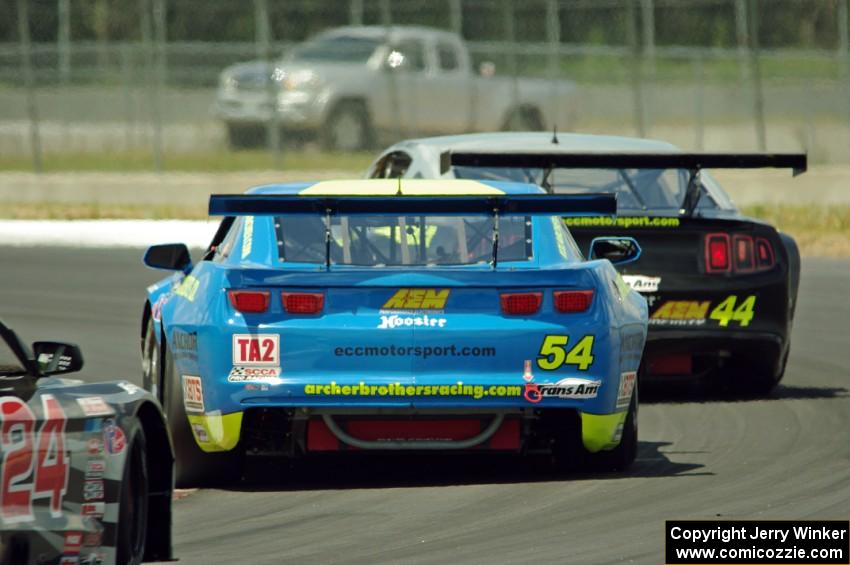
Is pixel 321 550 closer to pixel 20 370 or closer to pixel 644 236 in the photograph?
pixel 20 370

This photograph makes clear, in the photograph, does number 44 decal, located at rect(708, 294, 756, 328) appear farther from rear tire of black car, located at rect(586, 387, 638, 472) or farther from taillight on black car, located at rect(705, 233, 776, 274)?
rear tire of black car, located at rect(586, 387, 638, 472)

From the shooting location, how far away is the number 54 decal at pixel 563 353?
27.9 ft

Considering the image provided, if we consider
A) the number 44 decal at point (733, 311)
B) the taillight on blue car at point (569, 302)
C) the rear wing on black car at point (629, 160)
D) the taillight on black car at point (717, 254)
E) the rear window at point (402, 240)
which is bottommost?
the number 44 decal at point (733, 311)

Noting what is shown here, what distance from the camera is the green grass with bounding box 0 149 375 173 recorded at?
28141mm

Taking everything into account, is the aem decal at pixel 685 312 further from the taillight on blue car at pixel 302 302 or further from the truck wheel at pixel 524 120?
the truck wheel at pixel 524 120

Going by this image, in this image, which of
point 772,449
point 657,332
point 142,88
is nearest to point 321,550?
point 772,449

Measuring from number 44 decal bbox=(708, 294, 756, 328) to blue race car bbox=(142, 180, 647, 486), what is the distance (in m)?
2.46

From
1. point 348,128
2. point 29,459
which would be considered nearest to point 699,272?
point 29,459

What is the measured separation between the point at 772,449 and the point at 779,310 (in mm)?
1761

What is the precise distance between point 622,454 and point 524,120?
65.0 ft

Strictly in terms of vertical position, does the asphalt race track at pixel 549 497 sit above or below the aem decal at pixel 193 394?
below

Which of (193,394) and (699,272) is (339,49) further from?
(193,394)

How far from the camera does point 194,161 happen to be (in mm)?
29000
